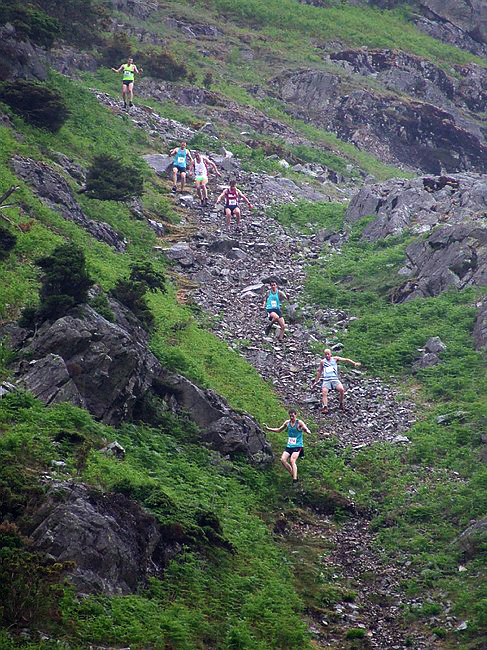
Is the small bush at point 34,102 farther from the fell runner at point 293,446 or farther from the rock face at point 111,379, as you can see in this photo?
the fell runner at point 293,446

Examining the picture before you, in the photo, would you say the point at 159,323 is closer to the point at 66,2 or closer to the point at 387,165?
the point at 66,2

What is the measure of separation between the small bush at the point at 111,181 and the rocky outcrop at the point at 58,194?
165cm

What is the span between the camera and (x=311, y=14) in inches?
2384

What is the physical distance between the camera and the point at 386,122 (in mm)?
51844

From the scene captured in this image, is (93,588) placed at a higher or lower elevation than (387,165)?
higher

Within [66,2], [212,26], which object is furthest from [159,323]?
[212,26]

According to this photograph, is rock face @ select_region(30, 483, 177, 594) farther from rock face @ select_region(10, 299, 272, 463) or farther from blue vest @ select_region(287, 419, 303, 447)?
blue vest @ select_region(287, 419, 303, 447)

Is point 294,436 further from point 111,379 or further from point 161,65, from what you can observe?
point 161,65

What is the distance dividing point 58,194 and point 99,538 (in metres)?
15.0

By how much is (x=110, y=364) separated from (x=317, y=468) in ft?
15.3

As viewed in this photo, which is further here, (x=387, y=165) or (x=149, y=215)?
(x=387, y=165)

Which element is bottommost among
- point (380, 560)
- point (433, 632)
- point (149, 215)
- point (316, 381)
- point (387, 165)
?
point (387, 165)

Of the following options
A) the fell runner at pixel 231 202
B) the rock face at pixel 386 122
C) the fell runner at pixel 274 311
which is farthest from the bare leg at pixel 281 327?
the rock face at pixel 386 122

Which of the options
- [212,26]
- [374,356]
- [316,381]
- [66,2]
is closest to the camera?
[316,381]
